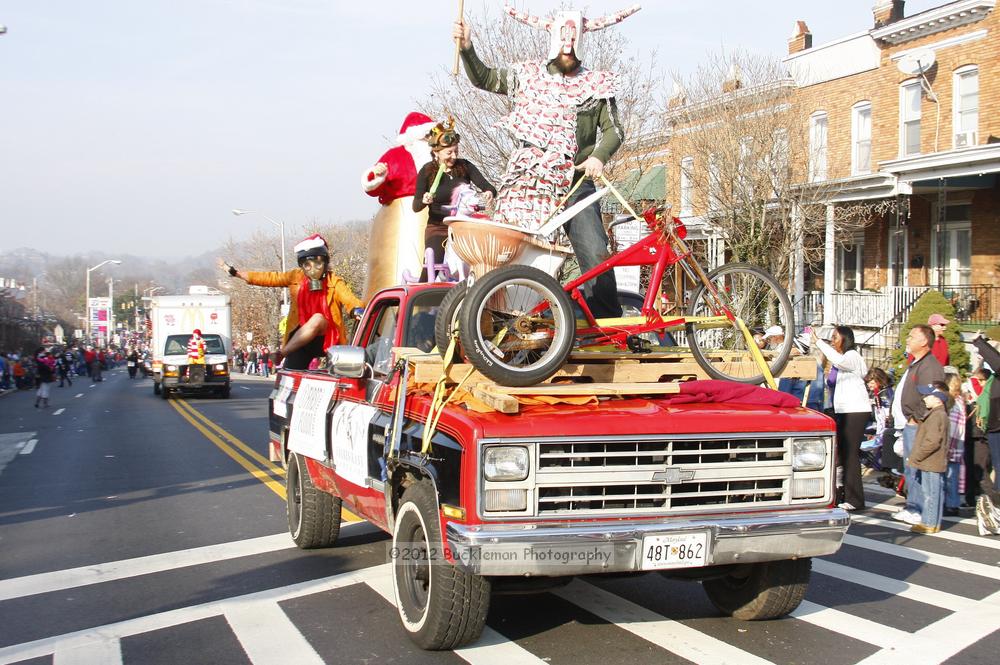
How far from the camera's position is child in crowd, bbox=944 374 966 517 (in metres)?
9.29

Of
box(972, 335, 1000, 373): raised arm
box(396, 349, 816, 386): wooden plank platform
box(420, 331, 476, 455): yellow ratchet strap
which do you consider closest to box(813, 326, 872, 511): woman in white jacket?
box(972, 335, 1000, 373): raised arm

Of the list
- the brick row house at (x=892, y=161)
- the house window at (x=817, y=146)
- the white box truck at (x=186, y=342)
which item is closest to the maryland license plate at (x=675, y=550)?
the brick row house at (x=892, y=161)

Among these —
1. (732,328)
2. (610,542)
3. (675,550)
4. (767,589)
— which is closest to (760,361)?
(732,328)

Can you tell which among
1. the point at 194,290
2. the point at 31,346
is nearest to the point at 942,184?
the point at 194,290

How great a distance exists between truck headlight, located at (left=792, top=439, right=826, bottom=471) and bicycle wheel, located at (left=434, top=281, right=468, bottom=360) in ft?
5.96

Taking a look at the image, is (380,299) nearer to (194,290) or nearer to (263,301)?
(194,290)

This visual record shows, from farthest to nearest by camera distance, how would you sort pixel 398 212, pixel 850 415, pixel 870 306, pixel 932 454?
pixel 870 306
pixel 398 212
pixel 850 415
pixel 932 454

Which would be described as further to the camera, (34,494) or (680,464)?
(34,494)

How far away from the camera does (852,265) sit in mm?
26234

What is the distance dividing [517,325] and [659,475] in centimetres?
120

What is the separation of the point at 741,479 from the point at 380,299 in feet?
9.80

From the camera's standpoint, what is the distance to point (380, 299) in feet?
22.2

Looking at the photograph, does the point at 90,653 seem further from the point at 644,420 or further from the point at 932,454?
the point at 932,454

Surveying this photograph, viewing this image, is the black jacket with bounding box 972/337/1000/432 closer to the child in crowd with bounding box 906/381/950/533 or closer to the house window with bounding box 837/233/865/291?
the child in crowd with bounding box 906/381/950/533
